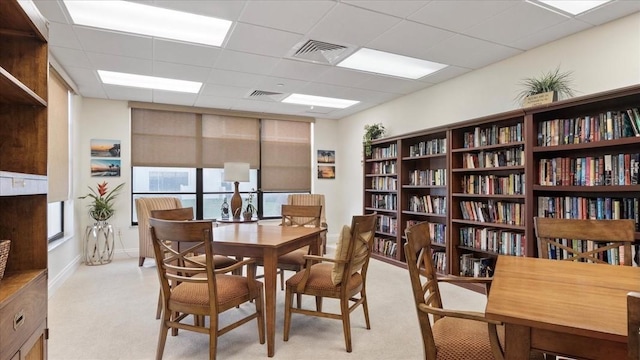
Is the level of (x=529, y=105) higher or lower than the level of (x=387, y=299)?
higher

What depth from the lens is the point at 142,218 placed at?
4.81 m

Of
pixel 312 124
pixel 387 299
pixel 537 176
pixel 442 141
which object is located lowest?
pixel 387 299

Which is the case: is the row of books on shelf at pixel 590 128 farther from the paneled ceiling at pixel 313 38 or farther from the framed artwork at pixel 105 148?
the framed artwork at pixel 105 148

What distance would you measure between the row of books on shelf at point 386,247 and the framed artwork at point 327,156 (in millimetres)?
2003

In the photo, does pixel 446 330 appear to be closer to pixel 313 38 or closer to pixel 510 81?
pixel 313 38

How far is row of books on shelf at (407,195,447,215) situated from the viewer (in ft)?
14.0

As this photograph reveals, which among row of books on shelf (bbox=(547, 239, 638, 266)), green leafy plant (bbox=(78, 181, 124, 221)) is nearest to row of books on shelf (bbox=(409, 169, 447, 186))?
row of books on shelf (bbox=(547, 239, 638, 266))

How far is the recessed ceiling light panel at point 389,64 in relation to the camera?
142 inches

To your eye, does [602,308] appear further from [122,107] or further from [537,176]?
[122,107]

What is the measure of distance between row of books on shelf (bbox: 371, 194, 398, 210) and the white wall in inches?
23.9

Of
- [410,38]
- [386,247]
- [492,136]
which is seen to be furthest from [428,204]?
[410,38]

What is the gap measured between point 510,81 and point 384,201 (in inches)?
95.3

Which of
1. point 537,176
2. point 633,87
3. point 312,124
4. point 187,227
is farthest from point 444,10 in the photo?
point 312,124

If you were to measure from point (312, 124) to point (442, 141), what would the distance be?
306 centimetres
